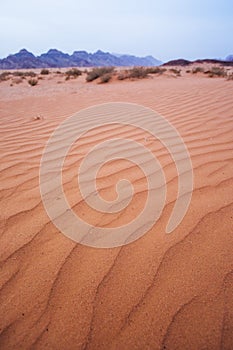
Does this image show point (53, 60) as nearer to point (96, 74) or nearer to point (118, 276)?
point (96, 74)

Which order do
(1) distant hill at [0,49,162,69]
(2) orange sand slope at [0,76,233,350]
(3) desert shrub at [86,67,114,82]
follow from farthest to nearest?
(1) distant hill at [0,49,162,69]
(3) desert shrub at [86,67,114,82]
(2) orange sand slope at [0,76,233,350]

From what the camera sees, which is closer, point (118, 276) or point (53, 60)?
point (118, 276)

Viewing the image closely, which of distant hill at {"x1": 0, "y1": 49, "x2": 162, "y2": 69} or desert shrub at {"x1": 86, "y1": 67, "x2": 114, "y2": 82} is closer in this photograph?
desert shrub at {"x1": 86, "y1": 67, "x2": 114, "y2": 82}

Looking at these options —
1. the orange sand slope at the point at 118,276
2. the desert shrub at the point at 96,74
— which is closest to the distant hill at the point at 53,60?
the desert shrub at the point at 96,74

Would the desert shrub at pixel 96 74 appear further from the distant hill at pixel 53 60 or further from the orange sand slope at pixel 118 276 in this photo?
the distant hill at pixel 53 60

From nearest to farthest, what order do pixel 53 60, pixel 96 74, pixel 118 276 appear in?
pixel 118 276, pixel 96 74, pixel 53 60

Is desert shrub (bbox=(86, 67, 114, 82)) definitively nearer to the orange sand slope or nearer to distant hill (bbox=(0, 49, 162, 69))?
the orange sand slope

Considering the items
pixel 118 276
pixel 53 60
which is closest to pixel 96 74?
pixel 118 276

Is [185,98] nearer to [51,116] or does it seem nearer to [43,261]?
[51,116]

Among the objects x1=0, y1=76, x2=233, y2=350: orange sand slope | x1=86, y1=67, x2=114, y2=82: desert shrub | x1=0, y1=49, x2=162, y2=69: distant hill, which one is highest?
x1=0, y1=49, x2=162, y2=69: distant hill

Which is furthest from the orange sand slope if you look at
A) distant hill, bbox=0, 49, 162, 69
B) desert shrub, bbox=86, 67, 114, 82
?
distant hill, bbox=0, 49, 162, 69

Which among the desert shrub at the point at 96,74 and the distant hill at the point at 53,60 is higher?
the distant hill at the point at 53,60

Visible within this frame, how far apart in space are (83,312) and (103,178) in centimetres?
111

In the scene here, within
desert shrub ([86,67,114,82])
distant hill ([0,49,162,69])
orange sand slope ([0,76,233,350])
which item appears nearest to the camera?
orange sand slope ([0,76,233,350])
